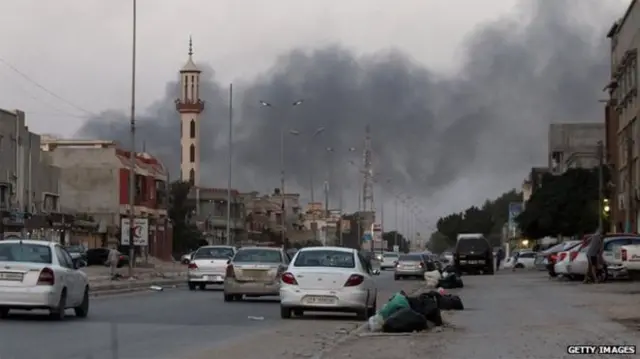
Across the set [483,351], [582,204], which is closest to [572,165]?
[582,204]

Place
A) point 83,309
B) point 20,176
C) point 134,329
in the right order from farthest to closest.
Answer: point 20,176
point 83,309
point 134,329

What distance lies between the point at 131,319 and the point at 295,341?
21.1 ft

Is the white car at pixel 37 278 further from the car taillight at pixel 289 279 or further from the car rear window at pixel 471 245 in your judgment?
the car rear window at pixel 471 245

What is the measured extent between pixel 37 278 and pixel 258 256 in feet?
41.5

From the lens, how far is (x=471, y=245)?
2835 inches

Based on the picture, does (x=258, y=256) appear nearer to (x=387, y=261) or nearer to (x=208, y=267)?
(x=208, y=267)

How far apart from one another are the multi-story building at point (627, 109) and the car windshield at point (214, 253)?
117 feet

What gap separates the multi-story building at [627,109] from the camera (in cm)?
7538

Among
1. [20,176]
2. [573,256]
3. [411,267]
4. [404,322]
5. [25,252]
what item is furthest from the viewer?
[20,176]

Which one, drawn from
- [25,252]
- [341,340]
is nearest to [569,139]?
[25,252]

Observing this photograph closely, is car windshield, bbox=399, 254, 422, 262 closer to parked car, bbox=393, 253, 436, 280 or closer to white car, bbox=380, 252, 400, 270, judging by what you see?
parked car, bbox=393, 253, 436, 280

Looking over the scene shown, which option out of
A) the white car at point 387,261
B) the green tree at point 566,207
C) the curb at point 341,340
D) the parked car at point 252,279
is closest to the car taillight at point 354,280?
the curb at point 341,340

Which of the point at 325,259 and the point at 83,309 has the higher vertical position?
the point at 325,259

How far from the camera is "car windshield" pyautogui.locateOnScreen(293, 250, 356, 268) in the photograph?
87.0 feet
